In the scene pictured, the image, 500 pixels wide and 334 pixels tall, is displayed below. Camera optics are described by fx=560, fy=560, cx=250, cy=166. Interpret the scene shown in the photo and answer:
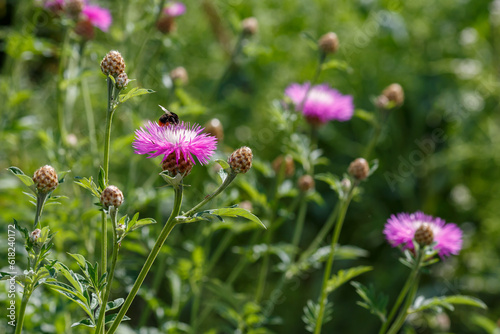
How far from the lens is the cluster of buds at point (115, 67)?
86 centimetres

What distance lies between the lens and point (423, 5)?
263 centimetres

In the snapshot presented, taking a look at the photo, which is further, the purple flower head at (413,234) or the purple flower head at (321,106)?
the purple flower head at (321,106)

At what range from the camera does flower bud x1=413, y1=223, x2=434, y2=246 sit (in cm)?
110

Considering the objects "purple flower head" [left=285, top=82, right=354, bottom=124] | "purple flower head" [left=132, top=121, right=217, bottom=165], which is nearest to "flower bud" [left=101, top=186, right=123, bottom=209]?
"purple flower head" [left=132, top=121, right=217, bottom=165]

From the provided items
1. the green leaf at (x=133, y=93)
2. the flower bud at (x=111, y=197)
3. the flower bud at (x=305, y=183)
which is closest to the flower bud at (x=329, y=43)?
the flower bud at (x=305, y=183)

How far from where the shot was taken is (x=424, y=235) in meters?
1.10

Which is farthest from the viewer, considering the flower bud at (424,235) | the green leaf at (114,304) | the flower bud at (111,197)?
Answer: the flower bud at (424,235)

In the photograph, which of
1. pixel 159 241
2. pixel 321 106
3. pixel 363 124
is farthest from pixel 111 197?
pixel 363 124

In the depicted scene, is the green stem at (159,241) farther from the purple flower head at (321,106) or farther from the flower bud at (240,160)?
the purple flower head at (321,106)

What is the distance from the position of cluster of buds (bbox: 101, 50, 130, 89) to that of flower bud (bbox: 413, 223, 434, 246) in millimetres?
637

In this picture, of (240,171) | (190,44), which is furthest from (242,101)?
(240,171)

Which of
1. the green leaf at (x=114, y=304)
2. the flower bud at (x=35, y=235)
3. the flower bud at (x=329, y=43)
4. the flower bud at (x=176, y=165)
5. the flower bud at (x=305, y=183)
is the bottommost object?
the green leaf at (x=114, y=304)

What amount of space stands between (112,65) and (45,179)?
211 mm

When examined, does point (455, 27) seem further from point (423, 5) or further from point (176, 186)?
point (176, 186)
